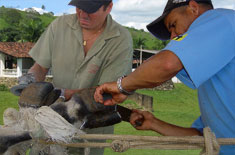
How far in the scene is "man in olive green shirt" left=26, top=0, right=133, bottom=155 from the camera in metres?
2.65

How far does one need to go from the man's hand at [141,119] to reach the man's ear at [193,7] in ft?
2.69

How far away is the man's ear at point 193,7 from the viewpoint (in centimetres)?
179

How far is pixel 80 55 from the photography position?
2707 millimetres

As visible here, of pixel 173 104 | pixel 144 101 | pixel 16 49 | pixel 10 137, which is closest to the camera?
pixel 10 137

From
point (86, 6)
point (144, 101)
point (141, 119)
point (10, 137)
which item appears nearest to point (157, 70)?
point (10, 137)

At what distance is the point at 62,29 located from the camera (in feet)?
9.16

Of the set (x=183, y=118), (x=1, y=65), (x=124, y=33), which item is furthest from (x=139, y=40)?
(x=124, y=33)

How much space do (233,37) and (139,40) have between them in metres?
41.3

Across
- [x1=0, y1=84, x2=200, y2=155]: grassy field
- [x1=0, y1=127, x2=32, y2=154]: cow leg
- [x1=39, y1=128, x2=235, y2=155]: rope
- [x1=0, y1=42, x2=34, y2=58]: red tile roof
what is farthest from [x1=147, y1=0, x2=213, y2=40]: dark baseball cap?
[x1=0, y1=42, x2=34, y2=58]: red tile roof

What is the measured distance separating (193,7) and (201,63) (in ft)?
1.52

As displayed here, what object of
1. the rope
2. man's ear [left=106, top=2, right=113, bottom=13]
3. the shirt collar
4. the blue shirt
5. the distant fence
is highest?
the blue shirt

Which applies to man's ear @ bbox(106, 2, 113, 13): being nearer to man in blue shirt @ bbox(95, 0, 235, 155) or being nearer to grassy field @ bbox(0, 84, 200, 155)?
man in blue shirt @ bbox(95, 0, 235, 155)

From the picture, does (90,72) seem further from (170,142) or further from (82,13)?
(170,142)

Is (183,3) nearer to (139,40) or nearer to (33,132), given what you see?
(33,132)
